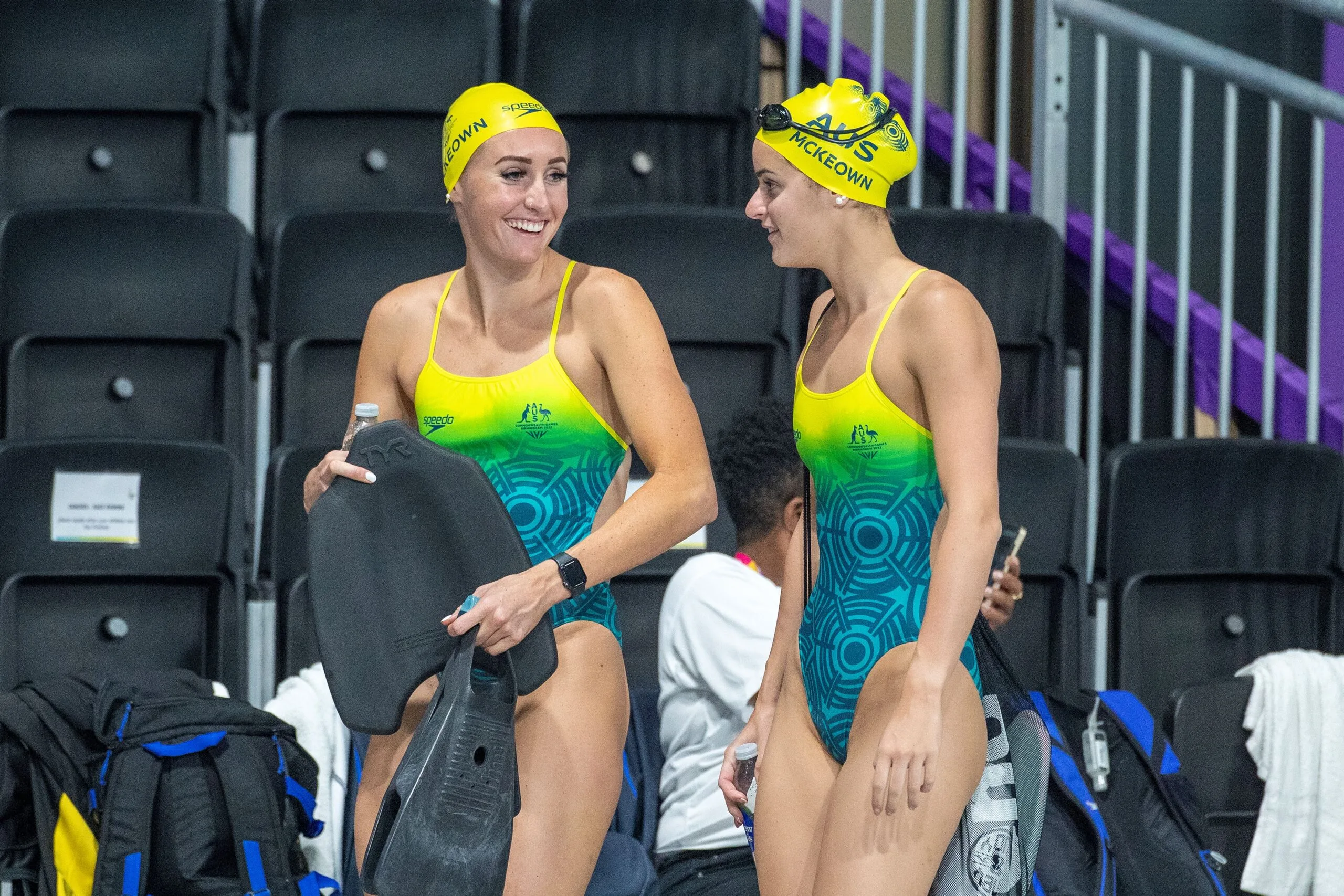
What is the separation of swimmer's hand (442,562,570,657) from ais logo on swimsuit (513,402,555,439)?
25cm

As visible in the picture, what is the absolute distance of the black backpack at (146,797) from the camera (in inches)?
107

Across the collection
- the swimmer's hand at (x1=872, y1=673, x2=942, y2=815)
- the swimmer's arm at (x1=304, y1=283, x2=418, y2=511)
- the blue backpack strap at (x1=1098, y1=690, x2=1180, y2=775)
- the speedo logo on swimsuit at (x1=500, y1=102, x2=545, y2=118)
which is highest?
the speedo logo on swimsuit at (x1=500, y1=102, x2=545, y2=118)

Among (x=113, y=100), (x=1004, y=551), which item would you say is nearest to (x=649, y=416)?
(x=1004, y=551)

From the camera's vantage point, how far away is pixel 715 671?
2916mm

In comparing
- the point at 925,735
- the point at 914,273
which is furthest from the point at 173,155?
the point at 925,735

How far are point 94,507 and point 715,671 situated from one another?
1391 mm

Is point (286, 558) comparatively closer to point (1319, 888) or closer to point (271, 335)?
point (271, 335)

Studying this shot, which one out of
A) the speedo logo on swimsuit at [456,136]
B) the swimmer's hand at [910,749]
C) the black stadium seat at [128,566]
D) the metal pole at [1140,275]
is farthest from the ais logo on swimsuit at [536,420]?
the metal pole at [1140,275]

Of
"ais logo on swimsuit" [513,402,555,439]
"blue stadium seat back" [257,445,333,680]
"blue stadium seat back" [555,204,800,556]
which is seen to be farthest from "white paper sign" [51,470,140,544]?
"ais logo on swimsuit" [513,402,555,439]

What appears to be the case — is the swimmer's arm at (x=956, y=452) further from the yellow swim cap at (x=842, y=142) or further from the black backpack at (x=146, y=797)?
the black backpack at (x=146, y=797)

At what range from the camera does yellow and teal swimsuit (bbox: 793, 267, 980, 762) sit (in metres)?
2.15

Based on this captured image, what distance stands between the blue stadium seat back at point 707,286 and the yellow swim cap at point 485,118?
1.43 meters

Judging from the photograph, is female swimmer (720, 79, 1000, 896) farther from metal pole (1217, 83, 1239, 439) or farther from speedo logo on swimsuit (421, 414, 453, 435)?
metal pole (1217, 83, 1239, 439)

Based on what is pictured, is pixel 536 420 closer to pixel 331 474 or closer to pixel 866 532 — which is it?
pixel 331 474
